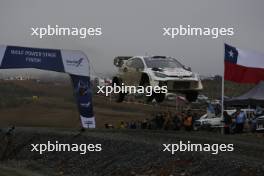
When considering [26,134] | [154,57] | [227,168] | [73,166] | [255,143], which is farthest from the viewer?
[26,134]

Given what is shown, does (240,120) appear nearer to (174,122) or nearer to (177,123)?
(177,123)

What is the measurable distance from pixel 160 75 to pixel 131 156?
136 inches

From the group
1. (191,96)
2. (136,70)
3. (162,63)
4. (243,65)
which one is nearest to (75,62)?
(136,70)

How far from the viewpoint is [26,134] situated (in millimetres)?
27094

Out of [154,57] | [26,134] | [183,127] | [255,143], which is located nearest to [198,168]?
[255,143]

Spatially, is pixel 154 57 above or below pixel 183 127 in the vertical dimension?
above

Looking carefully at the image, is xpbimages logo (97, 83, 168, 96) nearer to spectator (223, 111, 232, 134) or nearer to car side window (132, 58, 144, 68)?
car side window (132, 58, 144, 68)

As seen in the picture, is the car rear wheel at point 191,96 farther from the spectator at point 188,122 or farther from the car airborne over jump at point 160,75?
the spectator at point 188,122

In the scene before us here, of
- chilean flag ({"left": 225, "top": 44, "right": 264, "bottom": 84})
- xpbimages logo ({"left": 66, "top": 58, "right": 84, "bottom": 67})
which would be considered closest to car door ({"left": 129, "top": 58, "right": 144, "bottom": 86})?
xpbimages logo ({"left": 66, "top": 58, "right": 84, "bottom": 67})

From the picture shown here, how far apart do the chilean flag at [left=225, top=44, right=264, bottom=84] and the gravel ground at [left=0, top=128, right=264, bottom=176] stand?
3469 mm

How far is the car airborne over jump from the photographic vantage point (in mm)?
21344

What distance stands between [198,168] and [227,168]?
3.38 feet

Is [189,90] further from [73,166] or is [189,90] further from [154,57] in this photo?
[73,166]

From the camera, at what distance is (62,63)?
2448 cm
